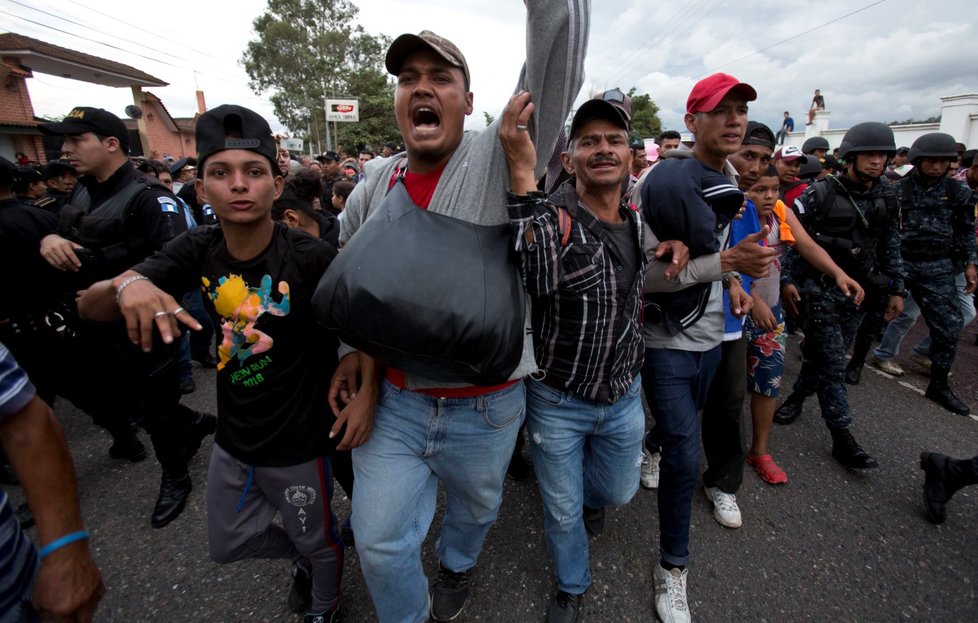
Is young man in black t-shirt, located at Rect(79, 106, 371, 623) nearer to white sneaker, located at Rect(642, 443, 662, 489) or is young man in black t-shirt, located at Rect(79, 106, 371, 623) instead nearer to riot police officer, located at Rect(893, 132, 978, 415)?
white sneaker, located at Rect(642, 443, 662, 489)

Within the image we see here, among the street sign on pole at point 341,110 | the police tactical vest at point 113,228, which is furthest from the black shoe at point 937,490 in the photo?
the street sign on pole at point 341,110

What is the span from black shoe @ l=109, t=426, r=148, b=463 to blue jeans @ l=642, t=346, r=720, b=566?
345 centimetres

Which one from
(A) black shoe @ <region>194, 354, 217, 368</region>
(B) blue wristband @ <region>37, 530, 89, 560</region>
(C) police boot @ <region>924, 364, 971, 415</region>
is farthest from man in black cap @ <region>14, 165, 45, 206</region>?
(C) police boot @ <region>924, 364, 971, 415</region>

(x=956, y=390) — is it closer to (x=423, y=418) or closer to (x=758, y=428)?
(x=758, y=428)

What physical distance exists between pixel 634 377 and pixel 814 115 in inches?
826

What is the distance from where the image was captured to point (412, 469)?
5.42 ft

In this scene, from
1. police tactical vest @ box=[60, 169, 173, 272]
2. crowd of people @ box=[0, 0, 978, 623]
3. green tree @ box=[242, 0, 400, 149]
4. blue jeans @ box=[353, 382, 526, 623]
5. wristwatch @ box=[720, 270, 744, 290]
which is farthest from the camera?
green tree @ box=[242, 0, 400, 149]

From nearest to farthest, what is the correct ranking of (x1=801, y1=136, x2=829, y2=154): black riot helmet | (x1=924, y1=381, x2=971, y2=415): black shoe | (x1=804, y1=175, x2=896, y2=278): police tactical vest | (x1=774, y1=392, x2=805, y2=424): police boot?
(x1=804, y1=175, x2=896, y2=278): police tactical vest → (x1=774, y1=392, x2=805, y2=424): police boot → (x1=924, y1=381, x2=971, y2=415): black shoe → (x1=801, y1=136, x2=829, y2=154): black riot helmet

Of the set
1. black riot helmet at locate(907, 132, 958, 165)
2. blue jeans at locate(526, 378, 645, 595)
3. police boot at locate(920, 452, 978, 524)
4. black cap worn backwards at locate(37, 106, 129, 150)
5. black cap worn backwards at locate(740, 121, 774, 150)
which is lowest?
police boot at locate(920, 452, 978, 524)

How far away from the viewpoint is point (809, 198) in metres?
3.46

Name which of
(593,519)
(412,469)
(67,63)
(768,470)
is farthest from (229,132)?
(67,63)

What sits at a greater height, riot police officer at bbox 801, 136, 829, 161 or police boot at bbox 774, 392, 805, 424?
riot police officer at bbox 801, 136, 829, 161

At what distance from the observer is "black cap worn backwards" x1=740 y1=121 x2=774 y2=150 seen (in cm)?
253

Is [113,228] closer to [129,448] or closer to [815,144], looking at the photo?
[129,448]
